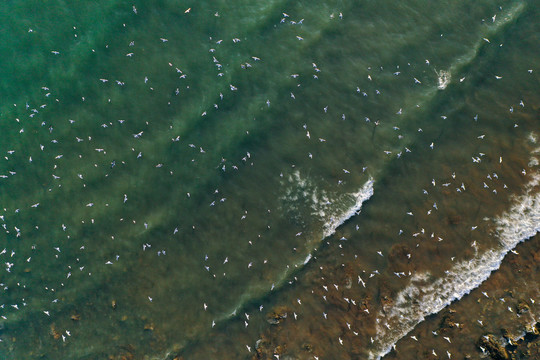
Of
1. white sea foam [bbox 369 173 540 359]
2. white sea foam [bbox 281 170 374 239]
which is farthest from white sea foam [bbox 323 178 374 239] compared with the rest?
white sea foam [bbox 369 173 540 359]

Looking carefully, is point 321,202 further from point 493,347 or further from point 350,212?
point 493,347

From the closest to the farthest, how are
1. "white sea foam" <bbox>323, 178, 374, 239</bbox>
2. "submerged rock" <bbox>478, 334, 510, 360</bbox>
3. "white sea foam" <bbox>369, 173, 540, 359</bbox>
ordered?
1. "submerged rock" <bbox>478, 334, 510, 360</bbox>
2. "white sea foam" <bbox>369, 173, 540, 359</bbox>
3. "white sea foam" <bbox>323, 178, 374, 239</bbox>

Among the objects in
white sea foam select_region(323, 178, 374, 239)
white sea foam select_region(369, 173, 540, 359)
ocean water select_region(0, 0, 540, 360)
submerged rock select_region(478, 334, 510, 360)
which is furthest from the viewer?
white sea foam select_region(323, 178, 374, 239)

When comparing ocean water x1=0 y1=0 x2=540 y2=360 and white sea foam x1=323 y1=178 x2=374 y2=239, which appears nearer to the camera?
ocean water x1=0 y1=0 x2=540 y2=360

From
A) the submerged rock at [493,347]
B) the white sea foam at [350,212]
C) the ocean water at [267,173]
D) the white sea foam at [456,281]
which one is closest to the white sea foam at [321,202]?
the white sea foam at [350,212]

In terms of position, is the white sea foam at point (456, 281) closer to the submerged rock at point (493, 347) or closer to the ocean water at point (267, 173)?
the ocean water at point (267, 173)

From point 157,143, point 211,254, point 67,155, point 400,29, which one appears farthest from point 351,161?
point 67,155

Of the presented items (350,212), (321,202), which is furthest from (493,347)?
(321,202)

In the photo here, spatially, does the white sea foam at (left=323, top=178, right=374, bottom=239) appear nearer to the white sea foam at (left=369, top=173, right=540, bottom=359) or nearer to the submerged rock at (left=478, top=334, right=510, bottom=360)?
the white sea foam at (left=369, top=173, right=540, bottom=359)
